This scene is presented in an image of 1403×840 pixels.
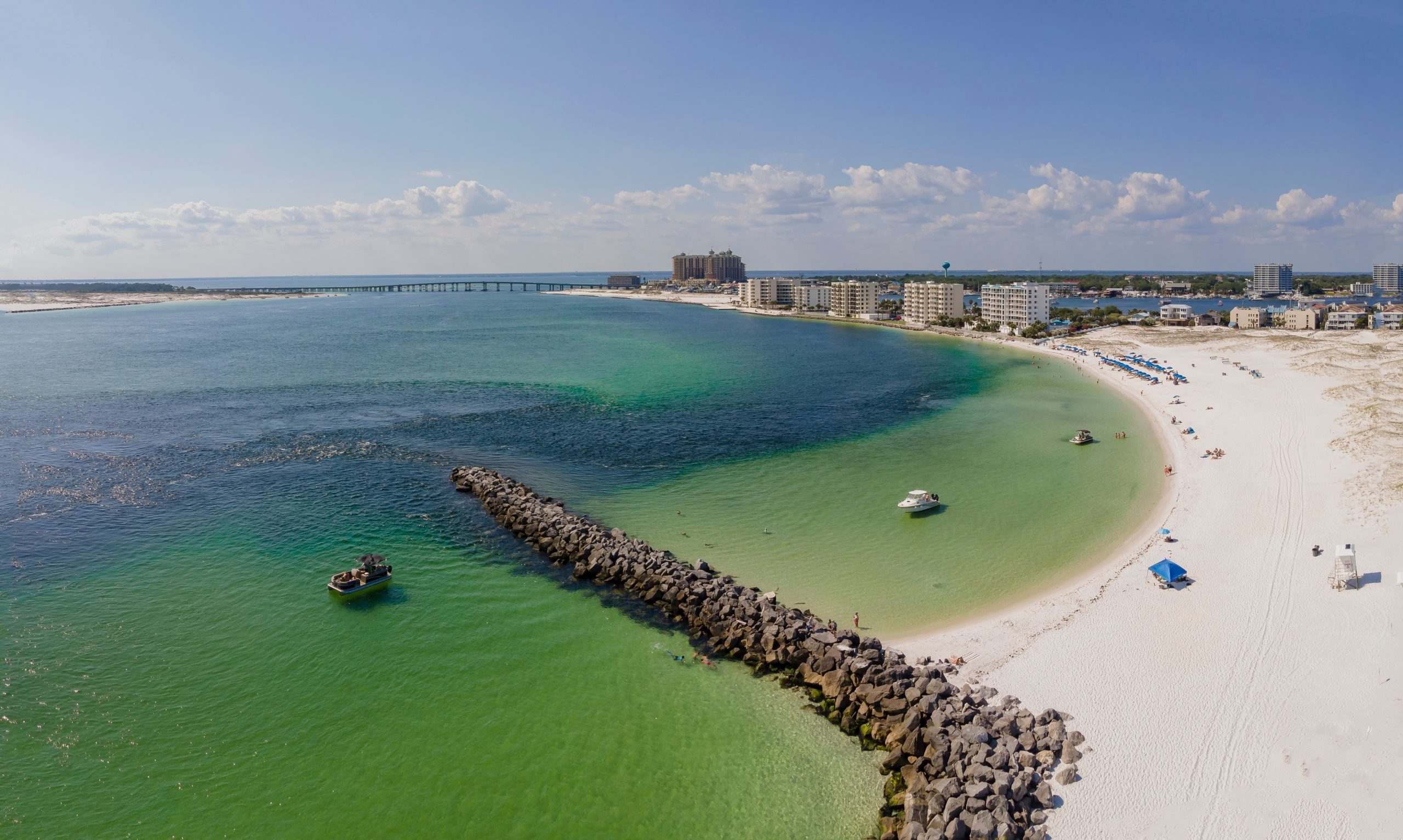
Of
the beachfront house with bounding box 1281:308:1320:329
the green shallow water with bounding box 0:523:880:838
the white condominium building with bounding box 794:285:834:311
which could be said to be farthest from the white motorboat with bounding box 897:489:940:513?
the white condominium building with bounding box 794:285:834:311

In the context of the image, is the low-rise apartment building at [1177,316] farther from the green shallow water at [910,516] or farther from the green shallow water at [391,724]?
the green shallow water at [391,724]

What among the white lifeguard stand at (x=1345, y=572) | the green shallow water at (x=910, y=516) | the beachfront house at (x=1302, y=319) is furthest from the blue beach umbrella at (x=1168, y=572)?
the beachfront house at (x=1302, y=319)

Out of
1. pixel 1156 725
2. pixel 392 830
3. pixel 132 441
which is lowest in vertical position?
pixel 392 830

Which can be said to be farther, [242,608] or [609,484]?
[609,484]

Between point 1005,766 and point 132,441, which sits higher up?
point 132,441

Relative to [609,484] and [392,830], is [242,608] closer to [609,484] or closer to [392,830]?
[392,830]

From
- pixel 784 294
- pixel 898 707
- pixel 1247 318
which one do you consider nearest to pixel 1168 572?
pixel 898 707

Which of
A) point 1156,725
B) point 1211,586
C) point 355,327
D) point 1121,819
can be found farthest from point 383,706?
point 355,327

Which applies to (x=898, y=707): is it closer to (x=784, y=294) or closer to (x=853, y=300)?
(x=853, y=300)

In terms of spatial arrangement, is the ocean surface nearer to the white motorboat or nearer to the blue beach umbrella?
the white motorboat
